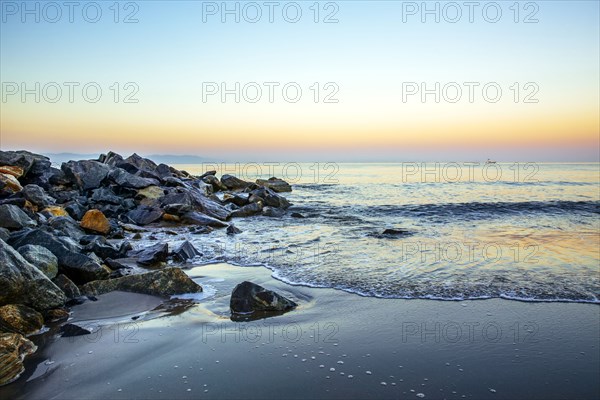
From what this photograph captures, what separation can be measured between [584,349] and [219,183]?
89.8 feet

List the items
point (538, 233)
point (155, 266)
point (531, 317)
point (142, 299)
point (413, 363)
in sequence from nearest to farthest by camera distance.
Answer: point (413, 363), point (531, 317), point (142, 299), point (155, 266), point (538, 233)

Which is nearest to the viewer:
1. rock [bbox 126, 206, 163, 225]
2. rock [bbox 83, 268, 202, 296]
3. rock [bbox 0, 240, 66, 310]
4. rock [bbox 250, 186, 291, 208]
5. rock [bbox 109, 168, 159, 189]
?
rock [bbox 0, 240, 66, 310]

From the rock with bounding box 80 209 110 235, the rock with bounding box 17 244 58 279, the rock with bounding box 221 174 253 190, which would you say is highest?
the rock with bounding box 221 174 253 190

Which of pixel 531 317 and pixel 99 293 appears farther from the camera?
pixel 99 293

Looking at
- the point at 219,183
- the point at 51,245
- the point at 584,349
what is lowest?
the point at 584,349

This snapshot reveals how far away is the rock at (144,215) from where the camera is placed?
47.5 ft

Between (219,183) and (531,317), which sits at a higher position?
(219,183)

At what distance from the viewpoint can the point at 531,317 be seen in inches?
201

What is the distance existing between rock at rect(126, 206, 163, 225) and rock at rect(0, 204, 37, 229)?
5.32 m

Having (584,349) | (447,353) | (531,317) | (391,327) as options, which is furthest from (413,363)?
(531,317)

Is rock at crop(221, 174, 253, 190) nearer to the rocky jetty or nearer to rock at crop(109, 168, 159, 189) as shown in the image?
the rocky jetty

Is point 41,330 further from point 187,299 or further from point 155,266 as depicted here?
point 155,266

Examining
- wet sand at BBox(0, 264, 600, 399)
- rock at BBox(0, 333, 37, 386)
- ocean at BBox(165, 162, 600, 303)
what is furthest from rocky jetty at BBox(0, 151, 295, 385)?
ocean at BBox(165, 162, 600, 303)

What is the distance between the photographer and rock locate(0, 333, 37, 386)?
11.8 ft
